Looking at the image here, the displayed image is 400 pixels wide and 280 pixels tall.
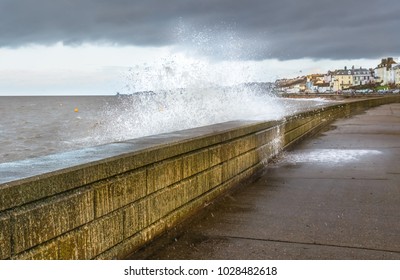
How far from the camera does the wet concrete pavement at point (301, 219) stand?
13.3 ft

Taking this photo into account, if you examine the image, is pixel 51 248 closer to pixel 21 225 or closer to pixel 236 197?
pixel 21 225

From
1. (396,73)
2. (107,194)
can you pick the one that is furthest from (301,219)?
(396,73)

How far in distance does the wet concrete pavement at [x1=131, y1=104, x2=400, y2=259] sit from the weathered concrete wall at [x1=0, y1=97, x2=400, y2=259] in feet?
0.83

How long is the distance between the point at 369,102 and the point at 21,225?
39.9m

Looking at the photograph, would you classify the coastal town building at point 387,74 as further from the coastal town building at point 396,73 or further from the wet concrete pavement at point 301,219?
the wet concrete pavement at point 301,219

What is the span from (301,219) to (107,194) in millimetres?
2424

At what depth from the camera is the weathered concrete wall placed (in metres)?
2.75

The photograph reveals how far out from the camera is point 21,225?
2693 mm


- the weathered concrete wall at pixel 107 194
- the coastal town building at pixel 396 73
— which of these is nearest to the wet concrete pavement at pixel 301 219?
the weathered concrete wall at pixel 107 194

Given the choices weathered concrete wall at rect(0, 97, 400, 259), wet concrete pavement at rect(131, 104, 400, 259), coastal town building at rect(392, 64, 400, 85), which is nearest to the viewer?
weathered concrete wall at rect(0, 97, 400, 259)

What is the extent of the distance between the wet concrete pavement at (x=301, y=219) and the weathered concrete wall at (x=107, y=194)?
252 millimetres

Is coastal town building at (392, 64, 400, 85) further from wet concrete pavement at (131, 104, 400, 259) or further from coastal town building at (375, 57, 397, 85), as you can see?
wet concrete pavement at (131, 104, 400, 259)

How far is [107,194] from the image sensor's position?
3.52 meters

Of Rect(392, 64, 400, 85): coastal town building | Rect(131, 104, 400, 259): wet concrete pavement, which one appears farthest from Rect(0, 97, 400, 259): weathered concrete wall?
Rect(392, 64, 400, 85): coastal town building
